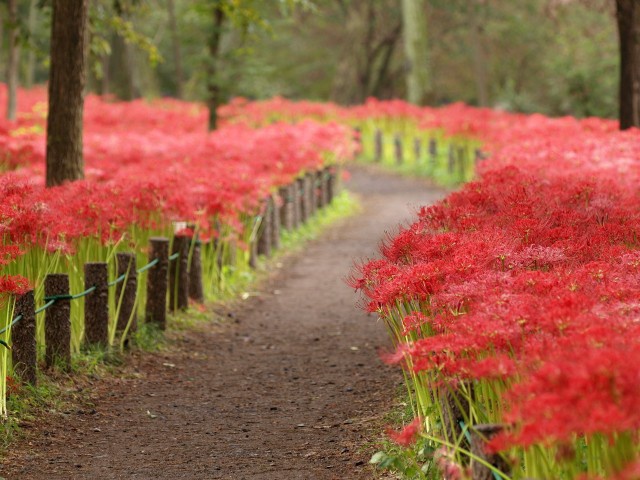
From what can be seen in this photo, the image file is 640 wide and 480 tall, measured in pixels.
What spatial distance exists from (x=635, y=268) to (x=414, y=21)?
22.3 m

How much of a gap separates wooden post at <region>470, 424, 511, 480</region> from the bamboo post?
27.4 ft

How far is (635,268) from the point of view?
497 cm

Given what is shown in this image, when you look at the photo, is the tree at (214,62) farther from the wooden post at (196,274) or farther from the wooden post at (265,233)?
the wooden post at (196,274)

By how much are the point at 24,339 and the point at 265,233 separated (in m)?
6.32

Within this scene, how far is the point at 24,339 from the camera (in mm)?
6480

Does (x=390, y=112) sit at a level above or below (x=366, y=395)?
above

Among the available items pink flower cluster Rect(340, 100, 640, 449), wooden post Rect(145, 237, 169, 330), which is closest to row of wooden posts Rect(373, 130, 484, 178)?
wooden post Rect(145, 237, 169, 330)

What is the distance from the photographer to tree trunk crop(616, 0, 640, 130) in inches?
525

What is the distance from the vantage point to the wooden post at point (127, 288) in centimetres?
800

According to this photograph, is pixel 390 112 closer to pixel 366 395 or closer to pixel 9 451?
pixel 366 395

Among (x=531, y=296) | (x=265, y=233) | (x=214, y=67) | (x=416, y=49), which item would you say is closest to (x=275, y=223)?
(x=265, y=233)

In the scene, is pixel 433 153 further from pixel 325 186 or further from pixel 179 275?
pixel 179 275

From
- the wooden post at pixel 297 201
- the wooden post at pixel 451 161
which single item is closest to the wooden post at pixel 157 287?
the wooden post at pixel 297 201

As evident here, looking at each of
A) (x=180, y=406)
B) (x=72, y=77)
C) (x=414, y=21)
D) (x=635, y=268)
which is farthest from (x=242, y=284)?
(x=414, y=21)
